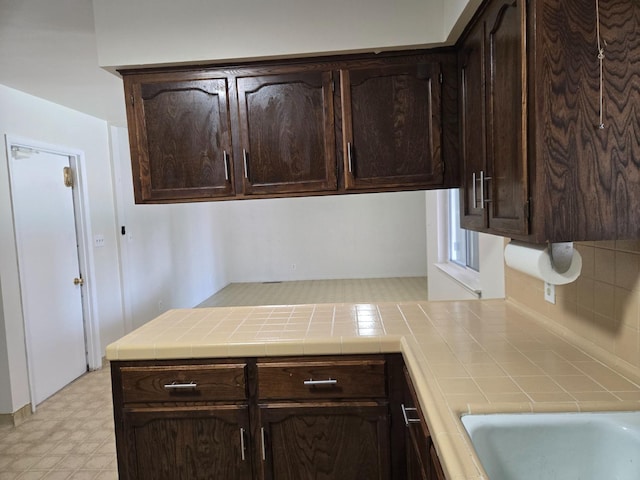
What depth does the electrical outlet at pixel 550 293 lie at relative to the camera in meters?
1.52

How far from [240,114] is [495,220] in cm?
113

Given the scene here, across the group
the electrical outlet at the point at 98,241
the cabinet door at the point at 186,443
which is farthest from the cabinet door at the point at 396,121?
the electrical outlet at the point at 98,241

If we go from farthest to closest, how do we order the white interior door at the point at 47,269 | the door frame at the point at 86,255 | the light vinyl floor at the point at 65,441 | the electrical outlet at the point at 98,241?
the electrical outlet at the point at 98,241, the door frame at the point at 86,255, the white interior door at the point at 47,269, the light vinyl floor at the point at 65,441

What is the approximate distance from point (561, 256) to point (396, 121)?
34.9 inches

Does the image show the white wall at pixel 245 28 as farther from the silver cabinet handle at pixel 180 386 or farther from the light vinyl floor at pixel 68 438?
the light vinyl floor at pixel 68 438

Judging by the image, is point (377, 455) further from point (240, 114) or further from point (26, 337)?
point (26, 337)

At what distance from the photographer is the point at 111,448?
241 centimetres

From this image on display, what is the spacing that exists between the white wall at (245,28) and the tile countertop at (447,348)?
1163 millimetres

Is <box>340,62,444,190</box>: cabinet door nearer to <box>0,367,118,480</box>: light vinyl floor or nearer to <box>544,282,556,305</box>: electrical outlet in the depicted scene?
<box>544,282,556,305</box>: electrical outlet

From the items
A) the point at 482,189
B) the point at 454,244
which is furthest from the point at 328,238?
the point at 482,189

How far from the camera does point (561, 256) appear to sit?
111 cm

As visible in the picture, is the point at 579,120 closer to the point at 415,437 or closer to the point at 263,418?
the point at 415,437

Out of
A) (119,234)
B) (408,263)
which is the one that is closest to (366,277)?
(408,263)

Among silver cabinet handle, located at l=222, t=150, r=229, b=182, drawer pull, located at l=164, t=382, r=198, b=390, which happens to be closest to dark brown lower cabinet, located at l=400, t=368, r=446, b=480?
drawer pull, located at l=164, t=382, r=198, b=390
